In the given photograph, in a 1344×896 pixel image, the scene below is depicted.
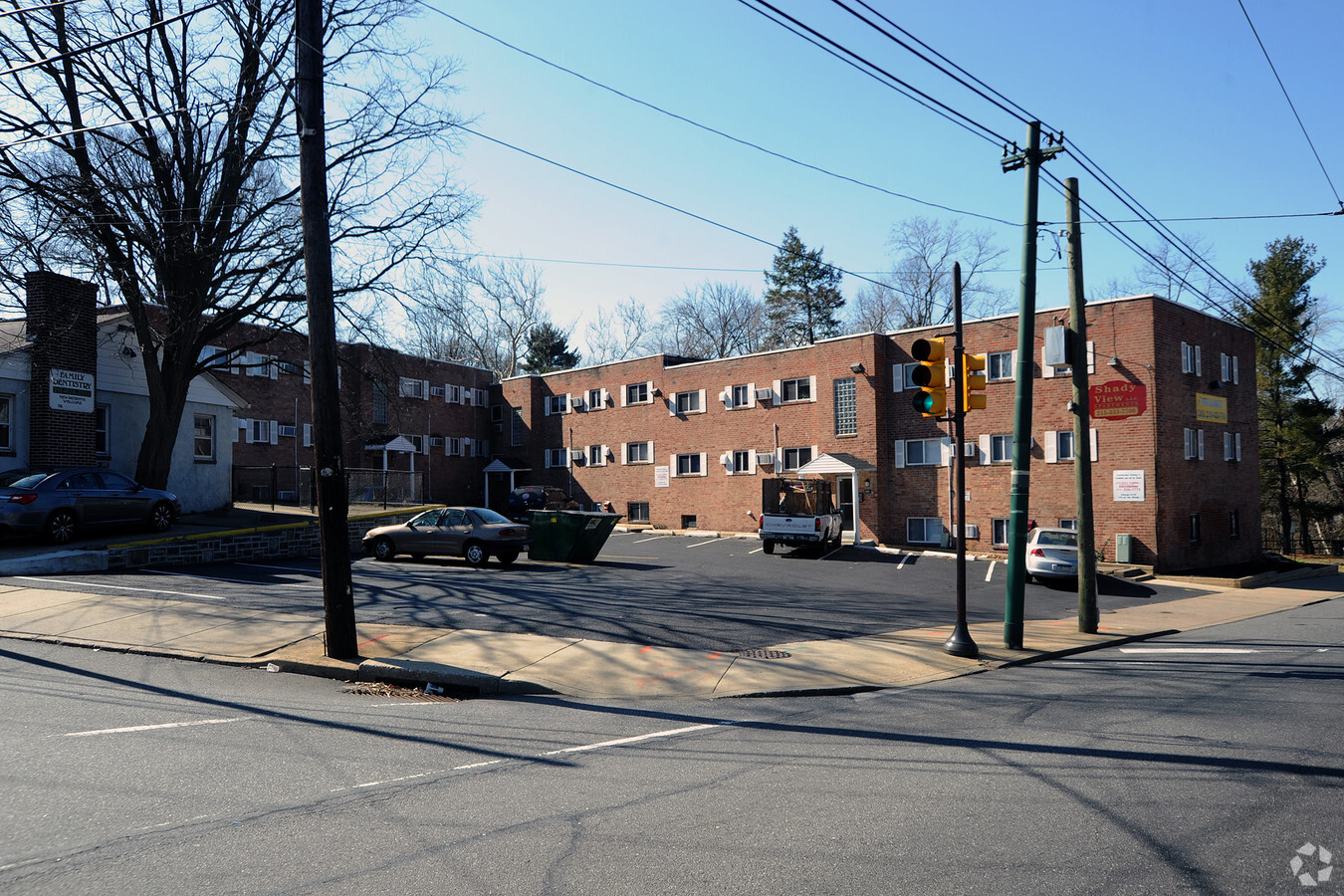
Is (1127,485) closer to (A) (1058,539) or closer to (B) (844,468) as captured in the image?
(A) (1058,539)

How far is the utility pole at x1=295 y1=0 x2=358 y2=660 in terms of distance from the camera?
10.1 meters

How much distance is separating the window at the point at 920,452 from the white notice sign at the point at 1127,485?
5.63m

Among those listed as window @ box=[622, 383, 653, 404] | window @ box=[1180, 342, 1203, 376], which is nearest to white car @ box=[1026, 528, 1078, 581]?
window @ box=[1180, 342, 1203, 376]

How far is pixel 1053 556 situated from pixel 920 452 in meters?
10.5

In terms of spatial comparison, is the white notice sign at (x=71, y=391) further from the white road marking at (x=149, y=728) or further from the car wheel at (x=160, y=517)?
the white road marking at (x=149, y=728)

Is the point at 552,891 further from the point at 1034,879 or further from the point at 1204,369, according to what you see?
the point at 1204,369

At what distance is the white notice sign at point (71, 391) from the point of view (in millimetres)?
21267

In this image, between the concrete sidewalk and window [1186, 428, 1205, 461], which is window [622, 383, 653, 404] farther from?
the concrete sidewalk

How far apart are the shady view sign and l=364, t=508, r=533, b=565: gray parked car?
17191 millimetres

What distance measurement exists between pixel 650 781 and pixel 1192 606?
61.6 ft

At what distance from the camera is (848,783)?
19.5ft

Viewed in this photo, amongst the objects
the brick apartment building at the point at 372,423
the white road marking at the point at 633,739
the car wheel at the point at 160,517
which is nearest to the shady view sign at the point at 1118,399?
the white road marking at the point at 633,739

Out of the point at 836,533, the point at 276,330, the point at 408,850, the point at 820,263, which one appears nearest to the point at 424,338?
the point at 276,330

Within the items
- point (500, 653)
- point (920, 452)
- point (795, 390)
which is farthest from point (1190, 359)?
point (500, 653)
